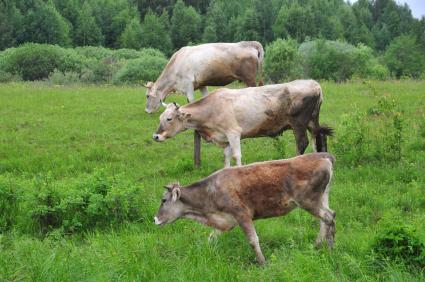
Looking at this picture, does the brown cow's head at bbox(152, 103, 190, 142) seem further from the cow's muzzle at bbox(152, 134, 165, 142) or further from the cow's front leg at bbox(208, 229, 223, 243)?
the cow's front leg at bbox(208, 229, 223, 243)

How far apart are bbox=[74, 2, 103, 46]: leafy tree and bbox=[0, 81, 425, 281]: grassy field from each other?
73.0 m

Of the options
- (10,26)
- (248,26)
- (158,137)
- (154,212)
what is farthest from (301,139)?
(248,26)

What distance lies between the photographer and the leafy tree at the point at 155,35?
86.2m

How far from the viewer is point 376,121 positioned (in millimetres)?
16078

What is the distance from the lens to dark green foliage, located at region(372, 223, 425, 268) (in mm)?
6535

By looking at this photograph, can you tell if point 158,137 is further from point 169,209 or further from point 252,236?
point 252,236

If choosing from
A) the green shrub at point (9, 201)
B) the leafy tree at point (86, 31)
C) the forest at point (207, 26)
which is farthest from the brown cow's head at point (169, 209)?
the leafy tree at point (86, 31)

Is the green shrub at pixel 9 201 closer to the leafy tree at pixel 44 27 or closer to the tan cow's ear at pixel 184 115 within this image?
the tan cow's ear at pixel 184 115

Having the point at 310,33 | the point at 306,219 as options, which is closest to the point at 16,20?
the point at 310,33

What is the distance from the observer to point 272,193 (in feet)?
25.1

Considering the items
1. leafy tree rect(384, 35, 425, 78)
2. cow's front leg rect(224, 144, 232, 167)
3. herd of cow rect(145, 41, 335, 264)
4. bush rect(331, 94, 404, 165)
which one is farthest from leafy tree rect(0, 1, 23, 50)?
bush rect(331, 94, 404, 165)

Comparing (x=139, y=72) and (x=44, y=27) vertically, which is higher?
(x=139, y=72)

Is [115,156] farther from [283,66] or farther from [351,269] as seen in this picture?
[283,66]

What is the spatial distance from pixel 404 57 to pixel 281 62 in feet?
96.1
